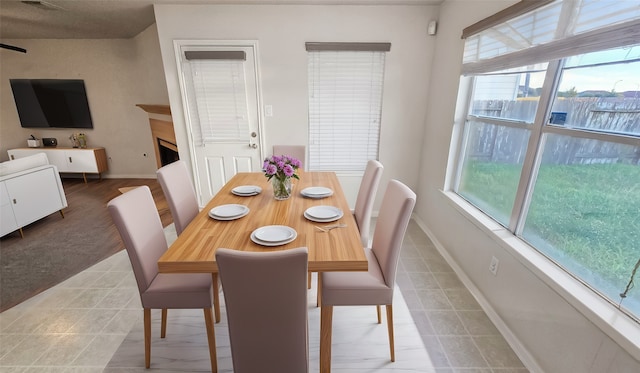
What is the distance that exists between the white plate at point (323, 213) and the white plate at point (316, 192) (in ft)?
0.73

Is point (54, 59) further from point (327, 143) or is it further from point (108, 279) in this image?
point (327, 143)

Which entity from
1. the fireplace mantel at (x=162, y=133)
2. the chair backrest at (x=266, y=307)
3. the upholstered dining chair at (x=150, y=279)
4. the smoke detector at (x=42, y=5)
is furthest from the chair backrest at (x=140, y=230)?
Result: the smoke detector at (x=42, y=5)

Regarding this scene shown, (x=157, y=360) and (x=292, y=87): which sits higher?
(x=292, y=87)

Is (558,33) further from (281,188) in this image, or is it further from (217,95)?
(217,95)

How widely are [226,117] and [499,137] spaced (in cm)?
272

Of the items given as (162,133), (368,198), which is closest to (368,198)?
(368,198)

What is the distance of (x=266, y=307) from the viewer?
100cm

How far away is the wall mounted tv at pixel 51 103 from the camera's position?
4.80 meters

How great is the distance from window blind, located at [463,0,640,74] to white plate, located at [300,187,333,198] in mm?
1434

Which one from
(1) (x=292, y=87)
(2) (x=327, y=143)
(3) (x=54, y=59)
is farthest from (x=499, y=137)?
(3) (x=54, y=59)

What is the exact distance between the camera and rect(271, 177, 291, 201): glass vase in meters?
1.80

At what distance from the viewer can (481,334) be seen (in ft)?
5.57

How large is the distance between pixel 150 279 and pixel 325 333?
37.2 inches

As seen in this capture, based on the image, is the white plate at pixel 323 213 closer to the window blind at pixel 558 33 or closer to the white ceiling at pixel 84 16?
the window blind at pixel 558 33
